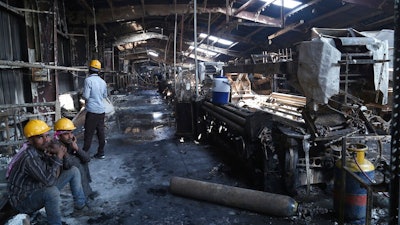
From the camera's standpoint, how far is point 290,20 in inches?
499

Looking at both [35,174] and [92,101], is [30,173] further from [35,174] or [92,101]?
[92,101]

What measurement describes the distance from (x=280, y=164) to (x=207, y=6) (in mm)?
9347

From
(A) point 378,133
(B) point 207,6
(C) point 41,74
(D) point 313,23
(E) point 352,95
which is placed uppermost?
(B) point 207,6

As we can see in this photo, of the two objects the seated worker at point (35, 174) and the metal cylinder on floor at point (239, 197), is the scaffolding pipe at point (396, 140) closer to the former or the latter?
the metal cylinder on floor at point (239, 197)

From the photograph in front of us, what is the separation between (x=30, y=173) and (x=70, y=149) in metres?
1.01

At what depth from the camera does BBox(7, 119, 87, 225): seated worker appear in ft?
9.61

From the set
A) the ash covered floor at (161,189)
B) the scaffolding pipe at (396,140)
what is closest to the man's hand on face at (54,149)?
the ash covered floor at (161,189)

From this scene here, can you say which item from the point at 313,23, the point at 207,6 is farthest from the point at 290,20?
the point at 207,6

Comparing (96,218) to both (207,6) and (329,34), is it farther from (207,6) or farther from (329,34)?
(207,6)

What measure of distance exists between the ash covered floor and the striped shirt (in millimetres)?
648

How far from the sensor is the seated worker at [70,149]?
11.9ft

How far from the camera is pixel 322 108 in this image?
3941mm

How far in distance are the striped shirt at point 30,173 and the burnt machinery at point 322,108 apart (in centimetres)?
267

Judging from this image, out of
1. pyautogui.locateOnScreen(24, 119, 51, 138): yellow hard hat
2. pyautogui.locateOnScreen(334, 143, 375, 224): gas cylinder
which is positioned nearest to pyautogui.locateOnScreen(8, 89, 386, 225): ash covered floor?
pyautogui.locateOnScreen(334, 143, 375, 224): gas cylinder
